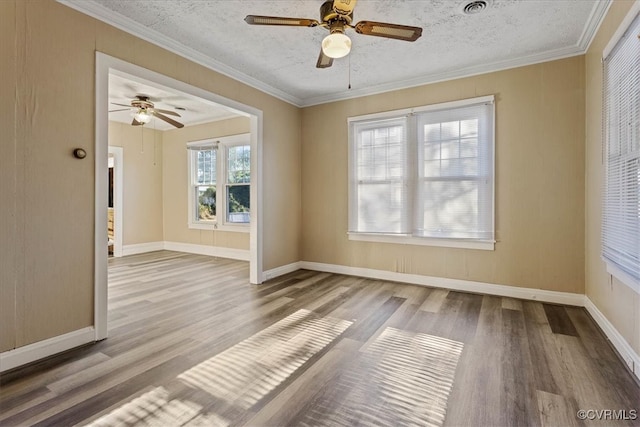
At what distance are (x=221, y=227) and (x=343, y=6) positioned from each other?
5019 mm

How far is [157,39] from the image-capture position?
3061mm

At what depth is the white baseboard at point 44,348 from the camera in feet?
6.99

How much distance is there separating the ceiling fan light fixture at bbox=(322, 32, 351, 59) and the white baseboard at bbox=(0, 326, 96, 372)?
115 inches

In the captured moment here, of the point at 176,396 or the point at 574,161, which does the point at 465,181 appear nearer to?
the point at 574,161

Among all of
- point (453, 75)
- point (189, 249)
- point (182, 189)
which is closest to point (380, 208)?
point (453, 75)

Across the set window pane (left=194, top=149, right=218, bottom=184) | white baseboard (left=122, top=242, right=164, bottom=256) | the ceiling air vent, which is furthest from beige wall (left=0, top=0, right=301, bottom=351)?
white baseboard (left=122, top=242, right=164, bottom=256)

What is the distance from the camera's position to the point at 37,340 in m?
2.28

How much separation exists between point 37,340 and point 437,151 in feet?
14.5

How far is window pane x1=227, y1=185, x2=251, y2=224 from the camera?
6.18 meters

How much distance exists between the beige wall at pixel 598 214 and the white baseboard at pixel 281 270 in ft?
12.2

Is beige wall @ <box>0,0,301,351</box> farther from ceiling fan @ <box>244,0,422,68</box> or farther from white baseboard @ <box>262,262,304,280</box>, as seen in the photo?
white baseboard @ <box>262,262,304,280</box>

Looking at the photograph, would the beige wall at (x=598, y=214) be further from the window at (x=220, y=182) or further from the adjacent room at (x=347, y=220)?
the window at (x=220, y=182)

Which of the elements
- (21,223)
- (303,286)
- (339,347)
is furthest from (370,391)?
(21,223)

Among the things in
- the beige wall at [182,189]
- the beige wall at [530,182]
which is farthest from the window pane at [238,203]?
the beige wall at [530,182]
